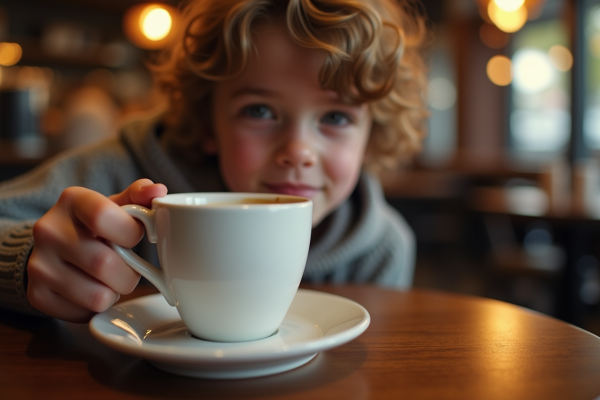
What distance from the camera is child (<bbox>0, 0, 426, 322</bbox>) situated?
581 millimetres

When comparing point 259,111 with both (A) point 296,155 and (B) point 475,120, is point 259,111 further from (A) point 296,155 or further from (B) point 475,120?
(B) point 475,120

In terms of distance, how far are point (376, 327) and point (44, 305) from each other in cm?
36

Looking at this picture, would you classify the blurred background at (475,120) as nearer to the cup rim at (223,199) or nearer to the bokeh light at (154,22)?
the bokeh light at (154,22)

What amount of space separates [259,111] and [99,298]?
515 millimetres

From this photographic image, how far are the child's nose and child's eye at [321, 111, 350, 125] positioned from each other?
7 cm

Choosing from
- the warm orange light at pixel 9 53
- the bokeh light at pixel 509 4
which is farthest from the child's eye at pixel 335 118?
the warm orange light at pixel 9 53

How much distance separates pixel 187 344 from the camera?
0.53 metres

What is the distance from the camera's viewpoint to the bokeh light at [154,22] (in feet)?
13.9

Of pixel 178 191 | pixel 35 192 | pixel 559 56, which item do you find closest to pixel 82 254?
pixel 35 192


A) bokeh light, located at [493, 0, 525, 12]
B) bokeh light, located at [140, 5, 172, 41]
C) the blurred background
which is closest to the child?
the blurred background

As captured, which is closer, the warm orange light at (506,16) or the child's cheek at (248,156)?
the child's cheek at (248,156)

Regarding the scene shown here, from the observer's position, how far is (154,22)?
425cm

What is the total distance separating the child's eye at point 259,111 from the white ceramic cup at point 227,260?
0.45m

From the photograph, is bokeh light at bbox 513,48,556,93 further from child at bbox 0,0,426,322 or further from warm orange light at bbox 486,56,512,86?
child at bbox 0,0,426,322
